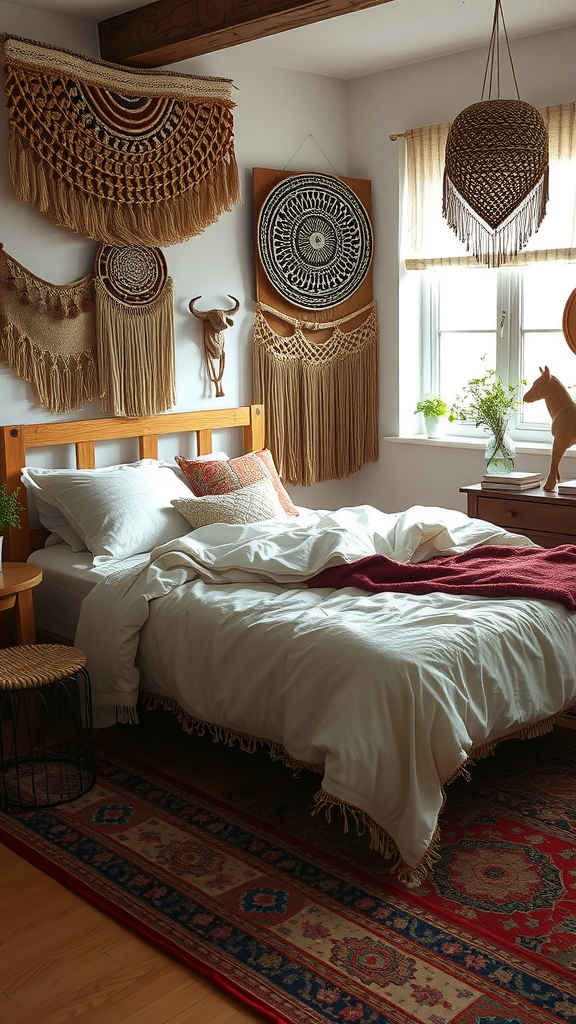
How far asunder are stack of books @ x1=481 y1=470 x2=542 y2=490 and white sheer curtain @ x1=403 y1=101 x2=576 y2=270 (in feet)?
3.24

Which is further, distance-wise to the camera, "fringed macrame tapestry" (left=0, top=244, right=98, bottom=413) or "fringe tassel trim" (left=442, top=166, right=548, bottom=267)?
"fringed macrame tapestry" (left=0, top=244, right=98, bottom=413)

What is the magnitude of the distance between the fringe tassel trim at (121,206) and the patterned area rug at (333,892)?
2133 mm

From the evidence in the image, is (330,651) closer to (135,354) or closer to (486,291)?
(135,354)

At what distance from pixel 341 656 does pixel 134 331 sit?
2.11 m

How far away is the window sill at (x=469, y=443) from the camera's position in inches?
177

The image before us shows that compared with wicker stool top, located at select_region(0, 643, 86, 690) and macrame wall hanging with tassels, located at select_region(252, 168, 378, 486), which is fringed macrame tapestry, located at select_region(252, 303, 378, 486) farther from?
wicker stool top, located at select_region(0, 643, 86, 690)

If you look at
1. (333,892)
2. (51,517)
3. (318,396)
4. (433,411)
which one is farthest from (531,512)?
(333,892)

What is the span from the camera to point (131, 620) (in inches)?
120

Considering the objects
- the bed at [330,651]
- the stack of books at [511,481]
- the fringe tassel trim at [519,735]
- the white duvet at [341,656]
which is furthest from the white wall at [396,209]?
the fringe tassel trim at [519,735]

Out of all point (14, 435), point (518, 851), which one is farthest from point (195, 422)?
point (518, 851)

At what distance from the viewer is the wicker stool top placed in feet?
9.02

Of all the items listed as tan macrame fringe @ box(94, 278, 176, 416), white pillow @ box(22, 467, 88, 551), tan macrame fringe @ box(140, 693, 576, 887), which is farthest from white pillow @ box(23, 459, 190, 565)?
tan macrame fringe @ box(140, 693, 576, 887)

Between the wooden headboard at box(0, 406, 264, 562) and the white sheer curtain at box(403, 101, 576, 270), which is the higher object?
the white sheer curtain at box(403, 101, 576, 270)

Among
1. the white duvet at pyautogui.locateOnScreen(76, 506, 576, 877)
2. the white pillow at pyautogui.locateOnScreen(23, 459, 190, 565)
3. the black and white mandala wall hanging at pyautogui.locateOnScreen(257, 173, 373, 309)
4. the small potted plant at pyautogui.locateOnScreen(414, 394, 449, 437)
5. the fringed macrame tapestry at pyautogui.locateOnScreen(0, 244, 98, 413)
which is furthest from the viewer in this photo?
the small potted plant at pyautogui.locateOnScreen(414, 394, 449, 437)
